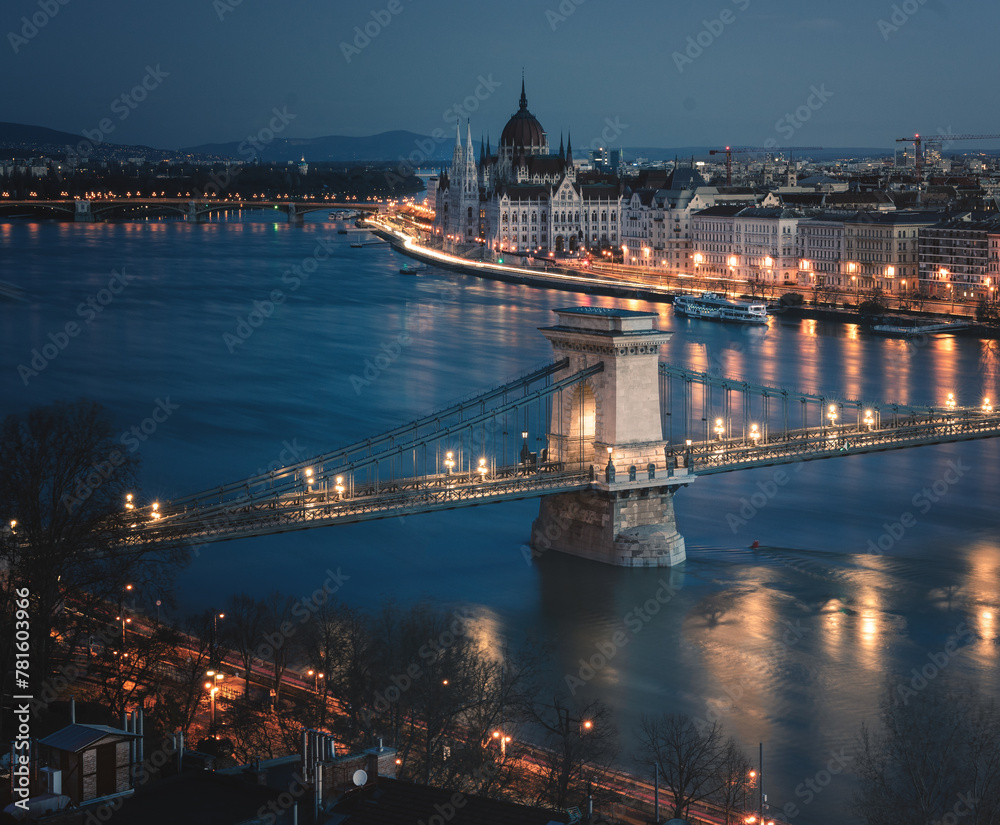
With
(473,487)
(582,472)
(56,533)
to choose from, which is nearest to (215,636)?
(56,533)

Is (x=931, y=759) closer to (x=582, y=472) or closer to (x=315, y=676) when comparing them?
(x=315, y=676)

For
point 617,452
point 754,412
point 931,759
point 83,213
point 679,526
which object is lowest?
point 931,759

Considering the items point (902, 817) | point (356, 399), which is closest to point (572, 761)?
point (902, 817)

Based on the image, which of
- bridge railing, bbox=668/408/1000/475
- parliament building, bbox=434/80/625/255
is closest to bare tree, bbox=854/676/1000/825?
bridge railing, bbox=668/408/1000/475

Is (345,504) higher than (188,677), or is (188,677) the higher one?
(345,504)

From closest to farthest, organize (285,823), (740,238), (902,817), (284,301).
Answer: (285,823) → (902,817) → (284,301) → (740,238)

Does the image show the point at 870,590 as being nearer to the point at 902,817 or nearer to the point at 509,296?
the point at 902,817
